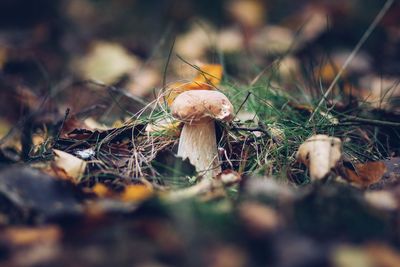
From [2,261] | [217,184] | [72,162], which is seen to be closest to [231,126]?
[217,184]

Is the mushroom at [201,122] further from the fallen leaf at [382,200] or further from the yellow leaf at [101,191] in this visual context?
the fallen leaf at [382,200]

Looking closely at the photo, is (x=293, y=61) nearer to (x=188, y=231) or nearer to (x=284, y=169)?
(x=284, y=169)

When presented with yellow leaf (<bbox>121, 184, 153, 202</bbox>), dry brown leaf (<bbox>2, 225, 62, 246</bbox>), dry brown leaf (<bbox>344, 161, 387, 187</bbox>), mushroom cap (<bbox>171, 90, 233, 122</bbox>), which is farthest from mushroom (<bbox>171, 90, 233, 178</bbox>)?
dry brown leaf (<bbox>2, 225, 62, 246</bbox>)

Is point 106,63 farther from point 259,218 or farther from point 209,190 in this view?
point 259,218

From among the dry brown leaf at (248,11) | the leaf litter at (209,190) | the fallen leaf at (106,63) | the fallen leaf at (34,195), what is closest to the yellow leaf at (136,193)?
the leaf litter at (209,190)

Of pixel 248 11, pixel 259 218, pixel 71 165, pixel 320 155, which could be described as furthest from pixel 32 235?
pixel 248 11

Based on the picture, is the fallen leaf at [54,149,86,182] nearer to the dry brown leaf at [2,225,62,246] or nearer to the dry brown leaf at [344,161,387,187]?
the dry brown leaf at [2,225,62,246]
